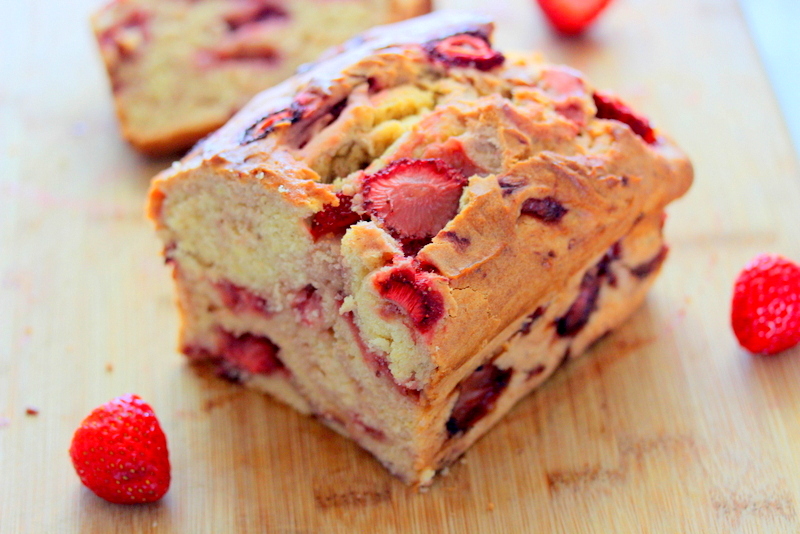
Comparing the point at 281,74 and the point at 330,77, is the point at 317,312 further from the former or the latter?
the point at 281,74

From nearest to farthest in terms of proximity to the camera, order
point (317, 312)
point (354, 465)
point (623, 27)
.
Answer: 1. point (317, 312)
2. point (354, 465)
3. point (623, 27)

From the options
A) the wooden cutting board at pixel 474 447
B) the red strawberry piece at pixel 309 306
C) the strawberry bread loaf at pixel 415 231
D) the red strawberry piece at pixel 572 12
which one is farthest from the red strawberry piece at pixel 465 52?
the red strawberry piece at pixel 572 12

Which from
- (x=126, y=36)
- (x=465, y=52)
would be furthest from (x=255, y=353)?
(x=126, y=36)

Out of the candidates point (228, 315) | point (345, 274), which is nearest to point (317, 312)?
point (345, 274)

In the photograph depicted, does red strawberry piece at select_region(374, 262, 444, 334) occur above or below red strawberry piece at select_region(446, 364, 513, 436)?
above

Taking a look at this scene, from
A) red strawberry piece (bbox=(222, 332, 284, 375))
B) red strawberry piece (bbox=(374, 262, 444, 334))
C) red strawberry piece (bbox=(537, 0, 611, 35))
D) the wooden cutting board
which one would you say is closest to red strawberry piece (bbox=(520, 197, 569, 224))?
red strawberry piece (bbox=(374, 262, 444, 334))

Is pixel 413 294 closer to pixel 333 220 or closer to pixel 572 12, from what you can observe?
pixel 333 220

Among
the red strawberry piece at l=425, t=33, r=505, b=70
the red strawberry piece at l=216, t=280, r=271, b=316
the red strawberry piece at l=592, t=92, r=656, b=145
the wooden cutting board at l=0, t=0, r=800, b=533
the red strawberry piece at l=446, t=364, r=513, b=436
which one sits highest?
the red strawberry piece at l=425, t=33, r=505, b=70

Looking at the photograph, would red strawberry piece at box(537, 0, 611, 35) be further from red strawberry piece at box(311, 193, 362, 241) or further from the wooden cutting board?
red strawberry piece at box(311, 193, 362, 241)
